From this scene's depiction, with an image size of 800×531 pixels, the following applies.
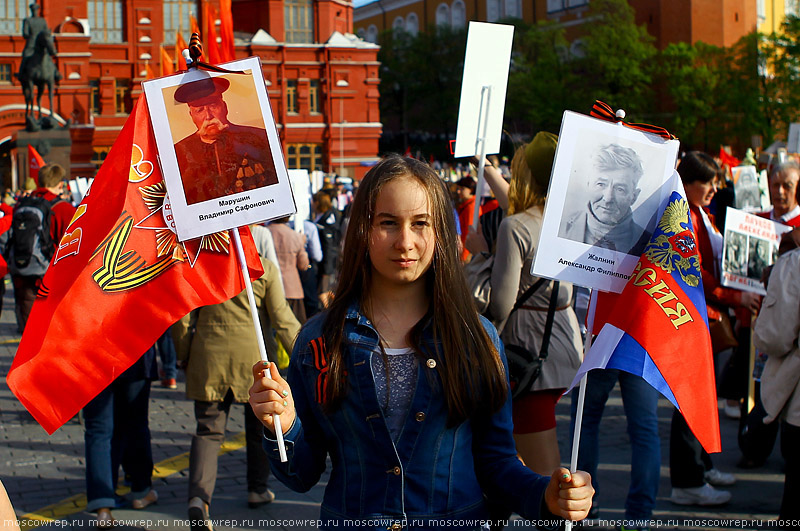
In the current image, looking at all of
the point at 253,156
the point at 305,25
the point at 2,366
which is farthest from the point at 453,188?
the point at 305,25

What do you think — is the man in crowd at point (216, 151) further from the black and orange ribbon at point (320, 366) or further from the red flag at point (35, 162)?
the red flag at point (35, 162)

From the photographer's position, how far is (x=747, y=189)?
9969mm

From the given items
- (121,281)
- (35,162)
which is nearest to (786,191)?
(121,281)

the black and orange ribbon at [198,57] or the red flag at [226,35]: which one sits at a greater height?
the red flag at [226,35]

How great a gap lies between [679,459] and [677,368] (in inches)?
114

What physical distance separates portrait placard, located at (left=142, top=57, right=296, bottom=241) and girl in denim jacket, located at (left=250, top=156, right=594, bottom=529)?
519 millimetres

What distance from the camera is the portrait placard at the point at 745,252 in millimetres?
5566

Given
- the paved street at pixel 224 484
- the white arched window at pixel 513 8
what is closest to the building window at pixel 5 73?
the white arched window at pixel 513 8

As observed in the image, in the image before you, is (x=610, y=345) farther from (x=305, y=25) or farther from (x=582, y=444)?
(x=305, y=25)

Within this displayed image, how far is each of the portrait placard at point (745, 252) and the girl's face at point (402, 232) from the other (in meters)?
3.56

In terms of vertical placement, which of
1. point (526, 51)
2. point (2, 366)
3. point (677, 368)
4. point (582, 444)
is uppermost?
point (526, 51)

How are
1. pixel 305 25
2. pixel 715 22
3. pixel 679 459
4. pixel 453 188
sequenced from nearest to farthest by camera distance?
pixel 679 459 → pixel 453 188 → pixel 305 25 → pixel 715 22

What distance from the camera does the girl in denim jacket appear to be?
2447 millimetres

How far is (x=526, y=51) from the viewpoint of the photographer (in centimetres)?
6669
